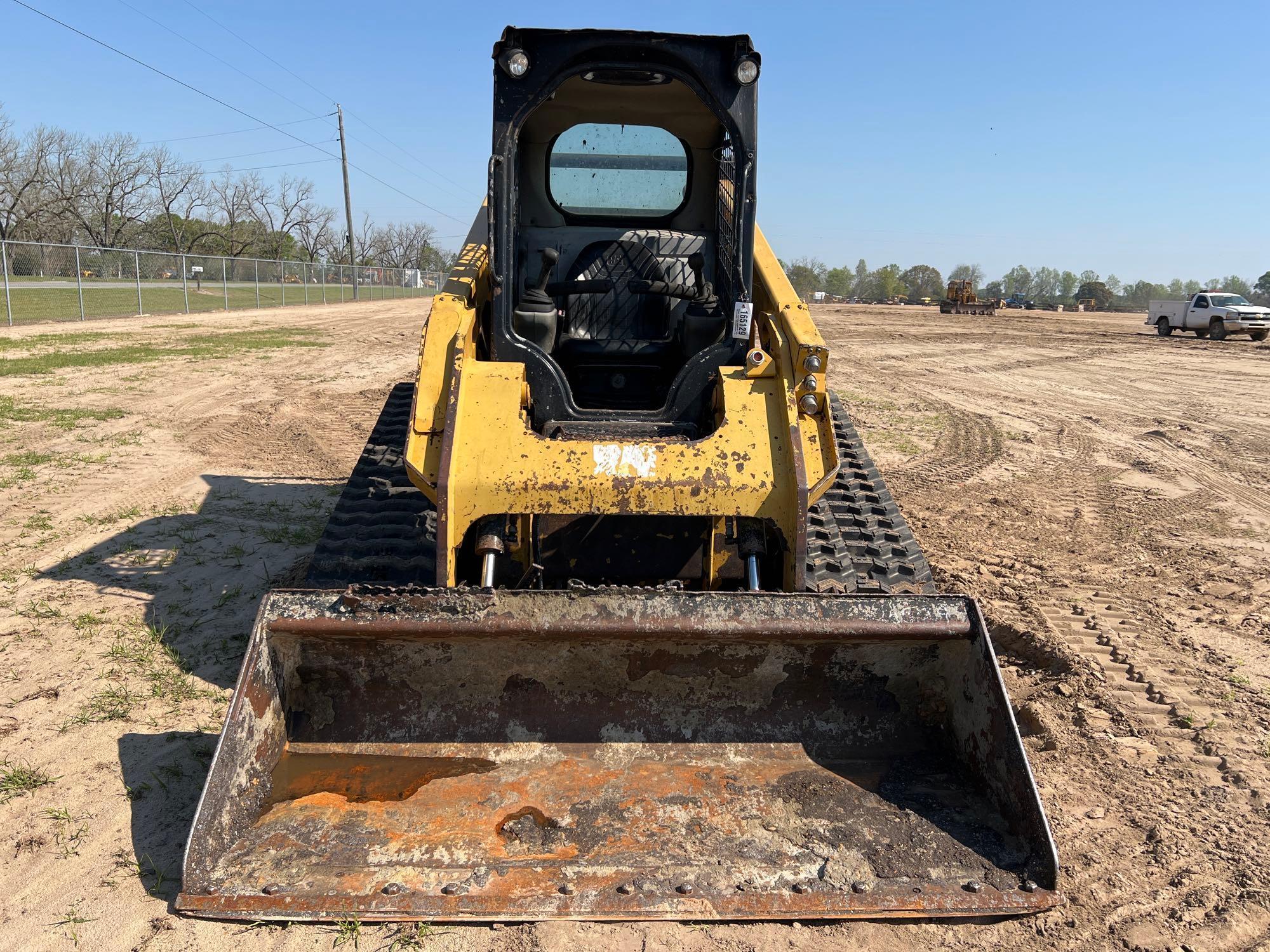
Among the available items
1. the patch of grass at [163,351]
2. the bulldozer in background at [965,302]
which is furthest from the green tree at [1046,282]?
the patch of grass at [163,351]

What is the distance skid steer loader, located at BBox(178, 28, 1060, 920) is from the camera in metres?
2.57

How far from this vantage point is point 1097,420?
11.6 meters

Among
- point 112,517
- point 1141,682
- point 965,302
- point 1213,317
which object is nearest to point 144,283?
point 112,517

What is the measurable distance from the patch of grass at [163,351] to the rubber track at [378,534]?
9.86 metres

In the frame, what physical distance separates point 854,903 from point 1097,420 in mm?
10753

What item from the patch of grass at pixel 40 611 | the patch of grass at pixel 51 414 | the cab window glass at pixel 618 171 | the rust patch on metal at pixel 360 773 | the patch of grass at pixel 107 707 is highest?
the cab window glass at pixel 618 171

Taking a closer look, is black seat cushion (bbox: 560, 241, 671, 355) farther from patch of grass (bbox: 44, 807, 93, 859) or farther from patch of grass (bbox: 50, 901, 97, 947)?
patch of grass (bbox: 50, 901, 97, 947)

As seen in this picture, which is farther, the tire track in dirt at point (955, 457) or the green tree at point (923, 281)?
the green tree at point (923, 281)

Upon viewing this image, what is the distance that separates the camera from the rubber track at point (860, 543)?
156 inches

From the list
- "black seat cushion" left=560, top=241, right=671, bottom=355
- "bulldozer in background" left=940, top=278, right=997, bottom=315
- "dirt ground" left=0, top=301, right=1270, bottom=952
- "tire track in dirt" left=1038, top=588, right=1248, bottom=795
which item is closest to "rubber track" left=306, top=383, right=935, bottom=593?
"dirt ground" left=0, top=301, right=1270, bottom=952

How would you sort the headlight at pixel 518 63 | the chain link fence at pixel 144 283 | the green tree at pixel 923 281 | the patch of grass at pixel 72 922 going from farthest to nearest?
the green tree at pixel 923 281, the chain link fence at pixel 144 283, the headlight at pixel 518 63, the patch of grass at pixel 72 922

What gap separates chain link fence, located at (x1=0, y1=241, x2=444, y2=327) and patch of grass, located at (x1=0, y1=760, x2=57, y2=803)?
17.9 meters

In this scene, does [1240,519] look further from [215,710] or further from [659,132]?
[215,710]

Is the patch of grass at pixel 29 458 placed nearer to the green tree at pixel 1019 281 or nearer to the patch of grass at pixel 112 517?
the patch of grass at pixel 112 517
